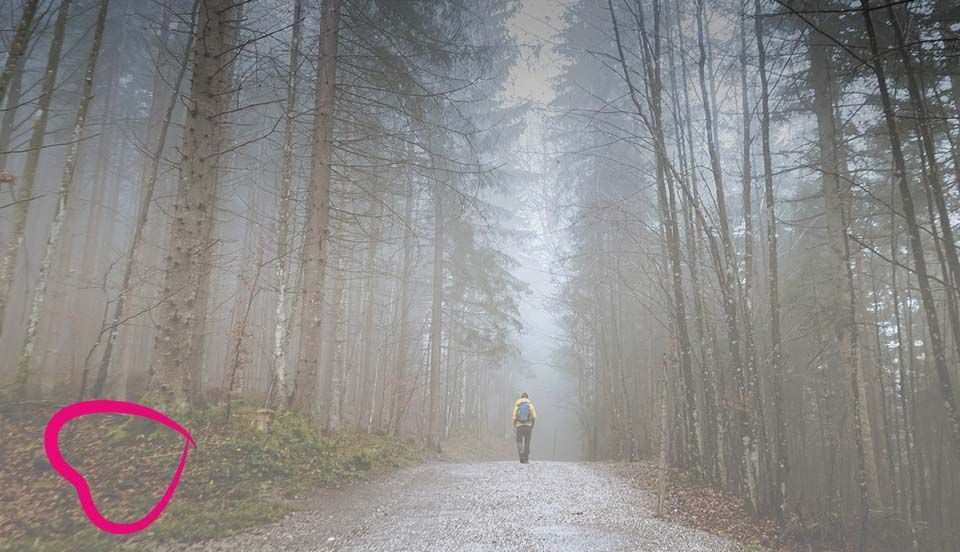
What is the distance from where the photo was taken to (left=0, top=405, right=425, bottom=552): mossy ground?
14.4ft

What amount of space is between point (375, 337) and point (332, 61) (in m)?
11.4

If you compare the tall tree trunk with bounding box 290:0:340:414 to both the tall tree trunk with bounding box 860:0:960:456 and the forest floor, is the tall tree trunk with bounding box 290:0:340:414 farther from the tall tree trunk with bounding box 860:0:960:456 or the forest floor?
the tall tree trunk with bounding box 860:0:960:456

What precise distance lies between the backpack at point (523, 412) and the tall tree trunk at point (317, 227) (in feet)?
19.5

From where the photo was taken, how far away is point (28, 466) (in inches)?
207

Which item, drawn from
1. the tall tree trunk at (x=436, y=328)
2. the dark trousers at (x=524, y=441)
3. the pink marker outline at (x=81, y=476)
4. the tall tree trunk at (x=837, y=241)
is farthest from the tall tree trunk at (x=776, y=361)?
the tall tree trunk at (x=436, y=328)

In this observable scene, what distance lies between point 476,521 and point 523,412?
7.22 metres

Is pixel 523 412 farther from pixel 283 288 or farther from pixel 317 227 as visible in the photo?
pixel 317 227

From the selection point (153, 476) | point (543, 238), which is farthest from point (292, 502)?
point (543, 238)

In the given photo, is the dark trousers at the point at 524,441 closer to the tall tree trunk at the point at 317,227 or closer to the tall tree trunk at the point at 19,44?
the tall tree trunk at the point at 317,227

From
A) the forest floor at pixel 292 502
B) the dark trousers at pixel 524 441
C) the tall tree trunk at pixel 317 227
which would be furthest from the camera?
the dark trousers at pixel 524 441

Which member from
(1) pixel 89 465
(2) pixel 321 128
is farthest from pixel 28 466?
(2) pixel 321 128

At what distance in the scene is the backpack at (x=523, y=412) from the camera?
12719 millimetres

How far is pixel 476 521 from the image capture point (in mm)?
5742

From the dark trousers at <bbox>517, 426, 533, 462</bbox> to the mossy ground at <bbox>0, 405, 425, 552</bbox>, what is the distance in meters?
5.58
